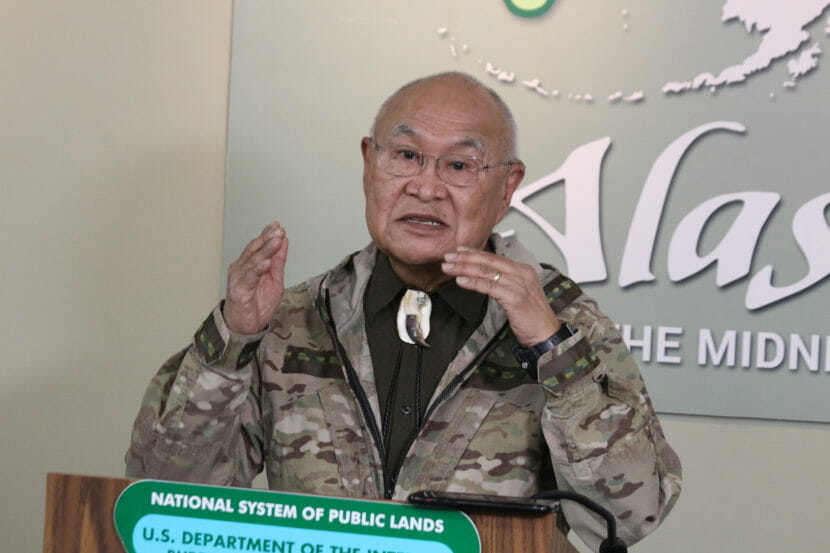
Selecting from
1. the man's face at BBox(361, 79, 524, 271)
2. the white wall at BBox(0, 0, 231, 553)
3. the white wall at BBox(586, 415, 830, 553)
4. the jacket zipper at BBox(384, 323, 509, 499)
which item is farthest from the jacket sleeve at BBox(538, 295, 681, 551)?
the white wall at BBox(0, 0, 231, 553)

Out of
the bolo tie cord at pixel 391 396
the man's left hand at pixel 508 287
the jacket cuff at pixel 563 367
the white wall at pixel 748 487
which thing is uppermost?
the man's left hand at pixel 508 287

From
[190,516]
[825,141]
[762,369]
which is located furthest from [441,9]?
[190,516]

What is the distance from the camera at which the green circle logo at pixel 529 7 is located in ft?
8.45

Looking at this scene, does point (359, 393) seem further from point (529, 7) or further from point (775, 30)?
point (775, 30)

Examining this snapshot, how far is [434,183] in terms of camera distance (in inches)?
69.6

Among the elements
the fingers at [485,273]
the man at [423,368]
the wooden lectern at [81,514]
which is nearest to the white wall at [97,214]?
the man at [423,368]

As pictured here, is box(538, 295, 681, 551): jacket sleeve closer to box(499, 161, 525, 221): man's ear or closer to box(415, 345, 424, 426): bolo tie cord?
box(415, 345, 424, 426): bolo tie cord

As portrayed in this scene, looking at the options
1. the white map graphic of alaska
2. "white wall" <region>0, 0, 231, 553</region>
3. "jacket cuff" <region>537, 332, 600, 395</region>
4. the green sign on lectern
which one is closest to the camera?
the green sign on lectern

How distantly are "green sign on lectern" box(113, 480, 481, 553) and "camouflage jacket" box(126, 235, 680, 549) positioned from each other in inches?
17.3

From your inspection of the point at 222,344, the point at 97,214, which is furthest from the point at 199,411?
the point at 97,214

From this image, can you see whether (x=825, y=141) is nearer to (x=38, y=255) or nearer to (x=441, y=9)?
(x=441, y=9)

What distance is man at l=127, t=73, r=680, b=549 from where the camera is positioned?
155cm

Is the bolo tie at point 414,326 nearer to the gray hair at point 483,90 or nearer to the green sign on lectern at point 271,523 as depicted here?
the gray hair at point 483,90

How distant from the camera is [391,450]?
5.66ft
